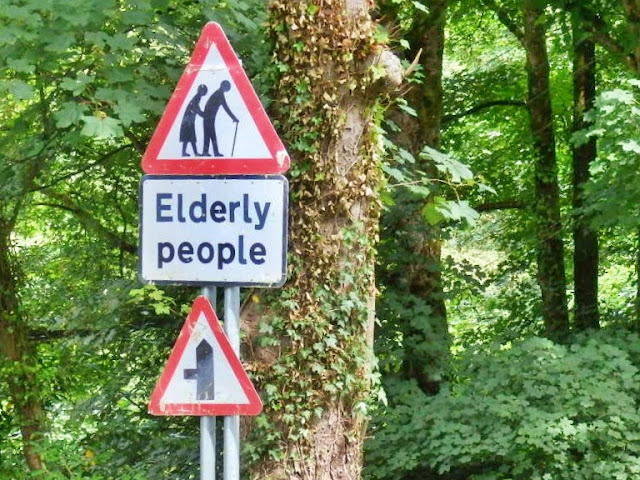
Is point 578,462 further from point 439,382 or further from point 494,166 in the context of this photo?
point 494,166

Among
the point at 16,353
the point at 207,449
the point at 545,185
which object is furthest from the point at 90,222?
the point at 545,185

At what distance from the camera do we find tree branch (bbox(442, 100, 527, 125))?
506 inches

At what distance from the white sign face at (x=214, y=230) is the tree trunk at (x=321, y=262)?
140cm

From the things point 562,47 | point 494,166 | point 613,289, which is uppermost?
point 562,47

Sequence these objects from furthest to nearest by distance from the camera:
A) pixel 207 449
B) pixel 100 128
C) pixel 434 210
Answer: pixel 434 210, pixel 100 128, pixel 207 449

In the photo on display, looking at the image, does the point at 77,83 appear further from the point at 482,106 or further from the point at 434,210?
the point at 482,106

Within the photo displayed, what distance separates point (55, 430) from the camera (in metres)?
9.62

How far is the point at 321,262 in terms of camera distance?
4.78m

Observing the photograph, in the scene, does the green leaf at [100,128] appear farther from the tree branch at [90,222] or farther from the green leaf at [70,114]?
the tree branch at [90,222]

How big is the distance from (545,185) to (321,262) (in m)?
8.82

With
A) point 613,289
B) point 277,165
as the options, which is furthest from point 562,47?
point 277,165

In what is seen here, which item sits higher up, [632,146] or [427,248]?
[632,146]

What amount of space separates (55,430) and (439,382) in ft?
12.6

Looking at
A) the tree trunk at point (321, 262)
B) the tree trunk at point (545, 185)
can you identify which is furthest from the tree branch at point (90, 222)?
the tree trunk at point (545, 185)
